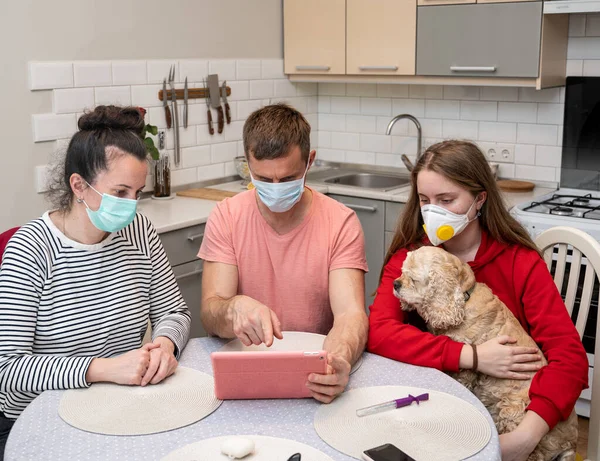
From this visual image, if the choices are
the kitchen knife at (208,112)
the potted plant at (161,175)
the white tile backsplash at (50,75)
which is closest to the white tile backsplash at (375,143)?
the kitchen knife at (208,112)

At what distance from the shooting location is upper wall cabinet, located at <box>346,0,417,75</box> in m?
3.55

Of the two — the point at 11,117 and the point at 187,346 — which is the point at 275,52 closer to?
the point at 11,117

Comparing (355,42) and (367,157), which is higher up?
(355,42)

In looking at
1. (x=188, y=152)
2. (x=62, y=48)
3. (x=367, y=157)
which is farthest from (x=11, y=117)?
(x=367, y=157)

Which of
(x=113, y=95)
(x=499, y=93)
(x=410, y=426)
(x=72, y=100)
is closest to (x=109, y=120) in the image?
(x=410, y=426)

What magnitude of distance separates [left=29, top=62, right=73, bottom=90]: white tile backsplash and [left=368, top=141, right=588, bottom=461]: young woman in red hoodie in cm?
173

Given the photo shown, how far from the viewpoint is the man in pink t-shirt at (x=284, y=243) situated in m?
1.90

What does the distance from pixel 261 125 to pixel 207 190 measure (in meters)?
1.80

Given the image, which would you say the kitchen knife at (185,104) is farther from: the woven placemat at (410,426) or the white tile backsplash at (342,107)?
the woven placemat at (410,426)

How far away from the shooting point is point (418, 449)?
1306 millimetres

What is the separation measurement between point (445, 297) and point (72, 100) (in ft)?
6.70

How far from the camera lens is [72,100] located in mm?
3076

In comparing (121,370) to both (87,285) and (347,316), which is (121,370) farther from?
(347,316)

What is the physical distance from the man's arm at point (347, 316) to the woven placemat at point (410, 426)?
154mm
